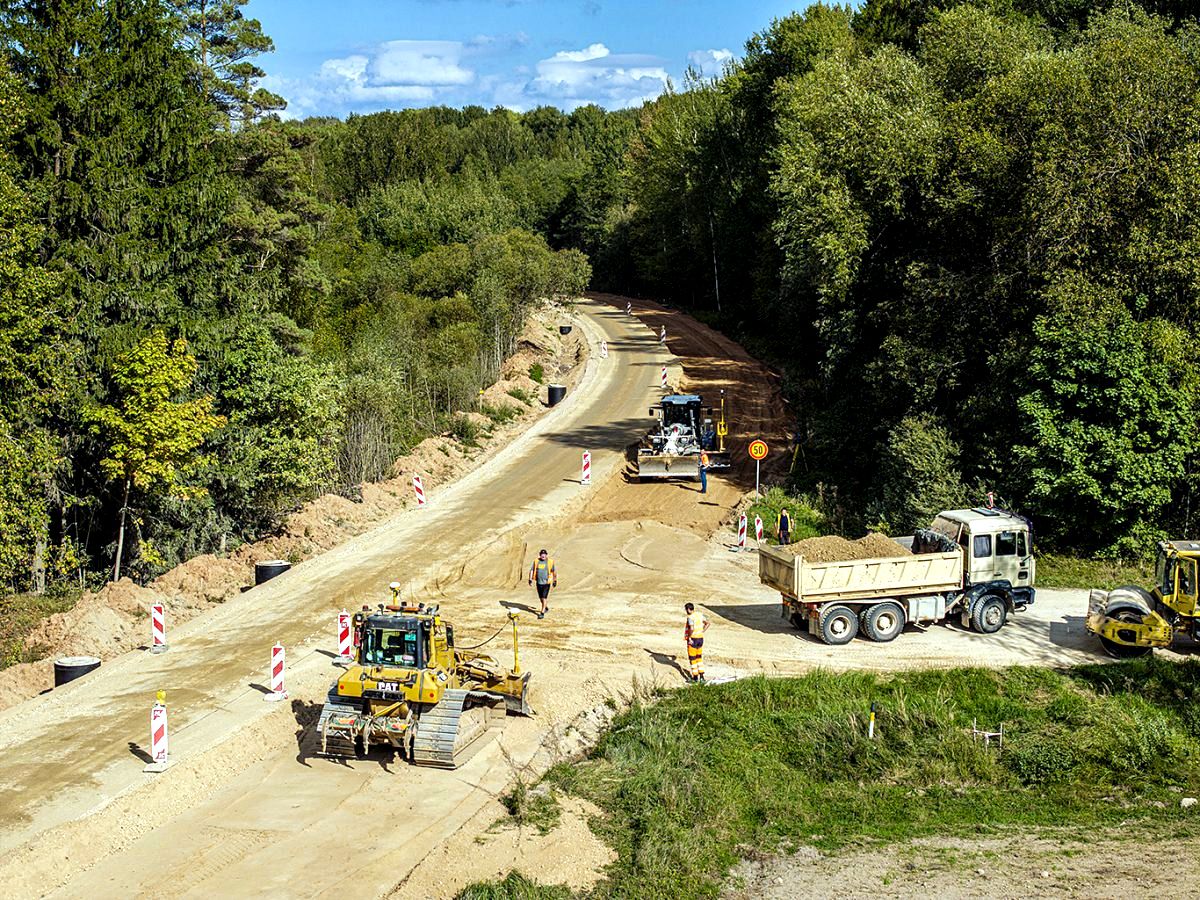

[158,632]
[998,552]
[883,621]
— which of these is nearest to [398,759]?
[158,632]

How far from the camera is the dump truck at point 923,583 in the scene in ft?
76.2

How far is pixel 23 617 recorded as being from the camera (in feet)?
86.7

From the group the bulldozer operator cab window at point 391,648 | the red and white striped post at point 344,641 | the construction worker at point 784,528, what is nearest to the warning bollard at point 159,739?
the bulldozer operator cab window at point 391,648

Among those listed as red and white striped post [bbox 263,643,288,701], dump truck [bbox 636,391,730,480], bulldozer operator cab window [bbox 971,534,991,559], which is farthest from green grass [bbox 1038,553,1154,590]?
red and white striped post [bbox 263,643,288,701]

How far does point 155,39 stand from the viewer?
3234 centimetres

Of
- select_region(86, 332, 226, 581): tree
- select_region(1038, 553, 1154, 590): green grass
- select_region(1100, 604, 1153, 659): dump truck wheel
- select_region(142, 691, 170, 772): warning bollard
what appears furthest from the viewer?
select_region(86, 332, 226, 581): tree

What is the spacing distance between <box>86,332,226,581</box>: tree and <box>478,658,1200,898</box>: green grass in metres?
14.3

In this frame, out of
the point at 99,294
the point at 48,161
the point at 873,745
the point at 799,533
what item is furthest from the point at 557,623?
the point at 48,161

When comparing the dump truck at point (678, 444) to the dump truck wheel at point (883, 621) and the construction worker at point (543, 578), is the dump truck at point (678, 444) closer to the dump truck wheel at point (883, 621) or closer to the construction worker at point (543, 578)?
the construction worker at point (543, 578)

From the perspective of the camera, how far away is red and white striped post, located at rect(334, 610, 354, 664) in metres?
22.7

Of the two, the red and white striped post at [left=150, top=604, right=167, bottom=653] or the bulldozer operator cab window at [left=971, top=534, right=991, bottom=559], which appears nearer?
the red and white striped post at [left=150, top=604, right=167, bottom=653]

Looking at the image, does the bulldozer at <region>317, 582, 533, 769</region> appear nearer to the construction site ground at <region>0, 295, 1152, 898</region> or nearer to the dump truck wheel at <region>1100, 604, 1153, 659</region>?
the construction site ground at <region>0, 295, 1152, 898</region>

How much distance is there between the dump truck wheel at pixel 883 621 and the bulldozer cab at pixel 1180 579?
203 inches

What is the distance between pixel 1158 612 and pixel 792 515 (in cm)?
1226
